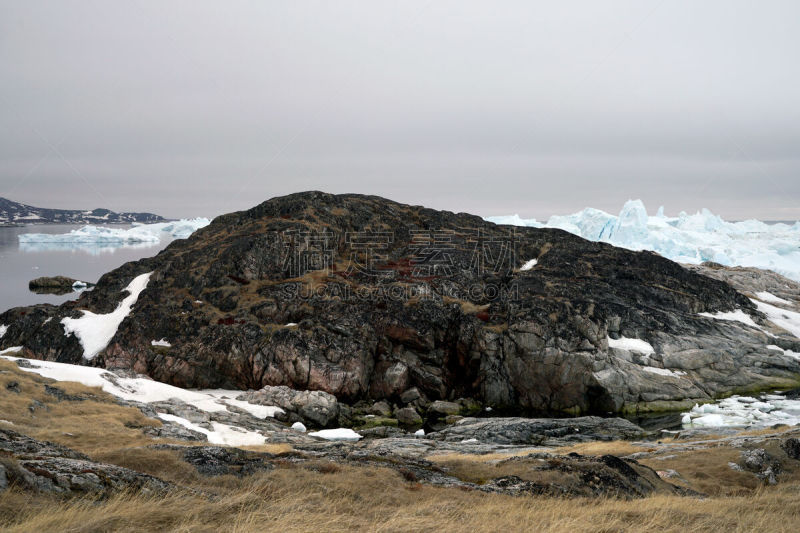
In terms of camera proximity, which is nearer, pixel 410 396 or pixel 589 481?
pixel 589 481

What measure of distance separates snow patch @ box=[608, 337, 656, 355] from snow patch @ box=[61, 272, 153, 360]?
179 feet

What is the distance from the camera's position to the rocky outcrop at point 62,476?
27.8ft

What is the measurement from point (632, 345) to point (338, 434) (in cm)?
3390

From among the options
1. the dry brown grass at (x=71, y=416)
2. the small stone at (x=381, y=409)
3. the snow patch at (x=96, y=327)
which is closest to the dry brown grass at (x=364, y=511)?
the dry brown grass at (x=71, y=416)

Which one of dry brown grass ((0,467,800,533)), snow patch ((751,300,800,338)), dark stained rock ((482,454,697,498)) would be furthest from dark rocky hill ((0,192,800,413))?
dry brown grass ((0,467,800,533))

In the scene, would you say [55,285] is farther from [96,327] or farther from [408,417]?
[408,417]

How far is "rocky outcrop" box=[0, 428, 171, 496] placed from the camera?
334 inches

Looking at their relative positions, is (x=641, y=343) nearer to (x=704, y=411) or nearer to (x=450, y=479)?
(x=704, y=411)

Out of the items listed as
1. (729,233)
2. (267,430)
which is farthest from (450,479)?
(729,233)

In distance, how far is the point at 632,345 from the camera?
5200 cm

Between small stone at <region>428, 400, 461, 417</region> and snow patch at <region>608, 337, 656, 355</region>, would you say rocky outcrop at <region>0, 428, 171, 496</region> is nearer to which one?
small stone at <region>428, 400, 461, 417</region>

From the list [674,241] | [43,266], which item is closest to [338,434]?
[674,241]

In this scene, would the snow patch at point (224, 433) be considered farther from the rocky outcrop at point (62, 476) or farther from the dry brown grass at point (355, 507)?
the rocky outcrop at point (62, 476)

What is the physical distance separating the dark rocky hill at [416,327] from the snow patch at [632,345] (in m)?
0.21
